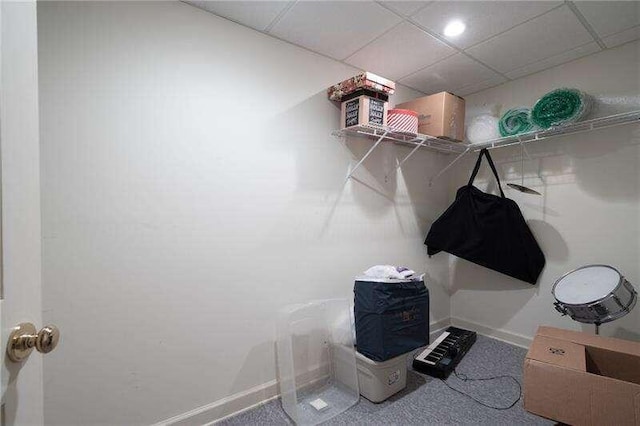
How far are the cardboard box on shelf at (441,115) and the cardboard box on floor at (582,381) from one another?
157cm

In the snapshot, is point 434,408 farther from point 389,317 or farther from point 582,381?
point 582,381

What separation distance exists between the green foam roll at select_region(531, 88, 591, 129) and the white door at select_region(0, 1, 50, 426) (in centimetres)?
269

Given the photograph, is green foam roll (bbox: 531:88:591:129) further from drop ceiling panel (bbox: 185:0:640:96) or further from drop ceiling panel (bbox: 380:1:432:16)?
drop ceiling panel (bbox: 380:1:432:16)

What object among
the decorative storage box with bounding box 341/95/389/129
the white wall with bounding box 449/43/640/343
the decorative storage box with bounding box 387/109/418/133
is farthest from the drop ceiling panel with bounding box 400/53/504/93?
the decorative storage box with bounding box 341/95/389/129

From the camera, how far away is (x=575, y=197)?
7.73 ft

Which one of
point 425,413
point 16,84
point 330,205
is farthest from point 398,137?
point 16,84

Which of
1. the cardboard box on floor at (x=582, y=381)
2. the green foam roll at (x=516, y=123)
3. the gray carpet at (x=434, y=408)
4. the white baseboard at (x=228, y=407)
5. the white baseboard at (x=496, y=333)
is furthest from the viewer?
the white baseboard at (x=496, y=333)

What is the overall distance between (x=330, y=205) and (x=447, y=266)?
169 centimetres

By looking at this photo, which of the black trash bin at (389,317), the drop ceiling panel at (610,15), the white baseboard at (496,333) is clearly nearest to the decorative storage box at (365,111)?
the black trash bin at (389,317)

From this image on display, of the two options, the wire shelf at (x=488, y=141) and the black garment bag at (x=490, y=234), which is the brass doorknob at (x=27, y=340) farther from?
the black garment bag at (x=490, y=234)

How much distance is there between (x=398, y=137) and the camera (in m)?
2.36

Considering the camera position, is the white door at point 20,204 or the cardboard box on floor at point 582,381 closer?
the white door at point 20,204

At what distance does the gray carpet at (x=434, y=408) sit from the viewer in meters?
1.72

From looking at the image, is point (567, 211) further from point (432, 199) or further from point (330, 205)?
point (330, 205)
